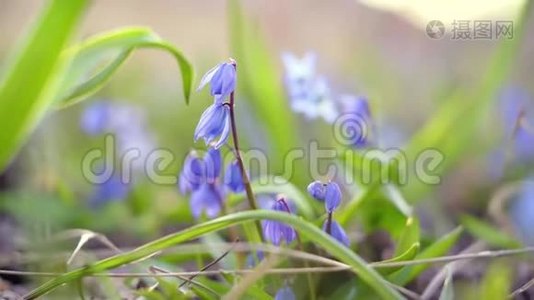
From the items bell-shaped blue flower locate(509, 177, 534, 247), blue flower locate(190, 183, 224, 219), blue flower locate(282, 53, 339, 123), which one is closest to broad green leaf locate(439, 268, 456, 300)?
blue flower locate(190, 183, 224, 219)

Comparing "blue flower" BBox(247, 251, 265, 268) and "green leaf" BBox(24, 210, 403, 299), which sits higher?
"green leaf" BBox(24, 210, 403, 299)

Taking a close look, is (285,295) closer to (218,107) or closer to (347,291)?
(347,291)

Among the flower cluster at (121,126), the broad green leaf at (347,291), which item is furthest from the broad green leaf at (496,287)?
the flower cluster at (121,126)

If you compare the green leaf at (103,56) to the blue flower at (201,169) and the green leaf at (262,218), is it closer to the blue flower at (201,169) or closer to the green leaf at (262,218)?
the blue flower at (201,169)

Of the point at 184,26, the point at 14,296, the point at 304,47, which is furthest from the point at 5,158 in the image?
the point at 184,26

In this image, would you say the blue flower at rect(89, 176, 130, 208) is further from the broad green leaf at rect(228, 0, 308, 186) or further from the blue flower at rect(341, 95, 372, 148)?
the blue flower at rect(341, 95, 372, 148)

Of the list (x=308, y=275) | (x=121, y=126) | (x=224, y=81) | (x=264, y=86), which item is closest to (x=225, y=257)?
(x=308, y=275)
